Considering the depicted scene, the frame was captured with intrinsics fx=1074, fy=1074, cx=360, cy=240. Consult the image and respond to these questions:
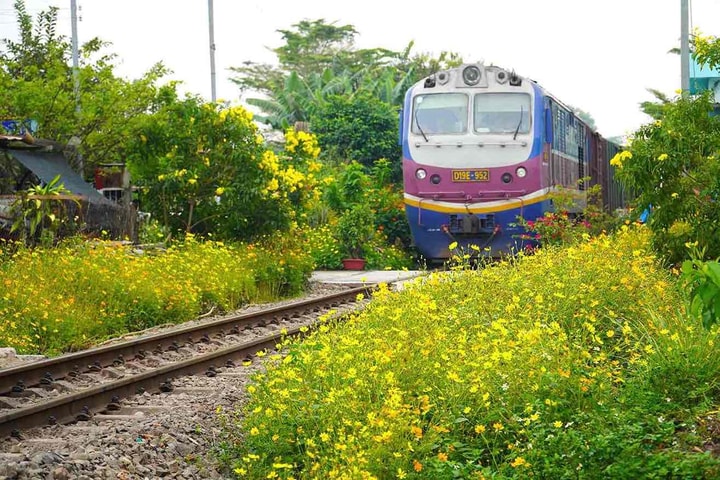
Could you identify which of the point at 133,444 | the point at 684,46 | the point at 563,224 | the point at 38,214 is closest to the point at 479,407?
the point at 133,444

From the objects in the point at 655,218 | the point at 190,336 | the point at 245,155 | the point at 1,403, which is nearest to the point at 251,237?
the point at 245,155

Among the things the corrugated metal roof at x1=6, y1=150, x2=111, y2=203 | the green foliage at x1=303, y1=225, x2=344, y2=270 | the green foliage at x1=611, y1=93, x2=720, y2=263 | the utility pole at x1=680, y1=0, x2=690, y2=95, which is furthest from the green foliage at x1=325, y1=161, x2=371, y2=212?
the green foliage at x1=611, y1=93, x2=720, y2=263

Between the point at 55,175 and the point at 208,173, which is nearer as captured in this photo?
the point at 55,175

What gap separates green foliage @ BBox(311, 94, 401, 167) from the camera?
95.1 feet

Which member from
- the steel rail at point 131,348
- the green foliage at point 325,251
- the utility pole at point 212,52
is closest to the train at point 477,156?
the green foliage at point 325,251

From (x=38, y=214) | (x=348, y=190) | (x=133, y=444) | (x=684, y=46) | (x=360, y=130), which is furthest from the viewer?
(x=360, y=130)

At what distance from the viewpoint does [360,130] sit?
1144 inches

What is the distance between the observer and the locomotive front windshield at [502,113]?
61.2ft

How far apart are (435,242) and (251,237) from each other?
3581 mm

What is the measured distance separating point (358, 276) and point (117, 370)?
10394 millimetres

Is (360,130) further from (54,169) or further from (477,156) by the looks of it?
(54,169)

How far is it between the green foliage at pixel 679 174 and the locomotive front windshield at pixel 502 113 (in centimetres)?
661

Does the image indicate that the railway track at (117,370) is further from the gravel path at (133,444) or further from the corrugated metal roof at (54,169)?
the corrugated metal roof at (54,169)

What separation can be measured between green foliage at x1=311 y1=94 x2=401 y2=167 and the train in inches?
370
